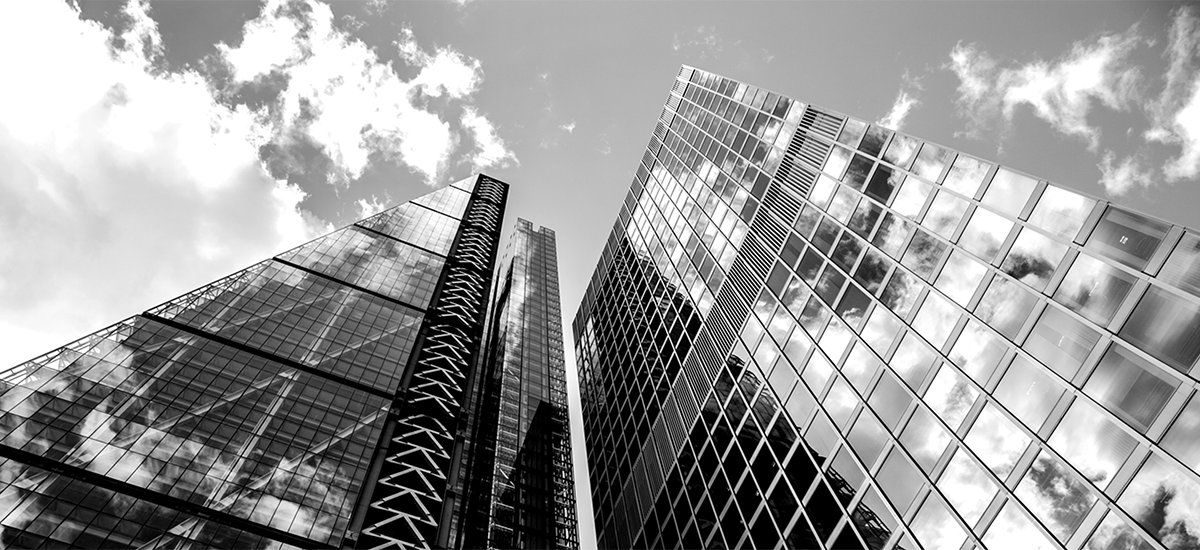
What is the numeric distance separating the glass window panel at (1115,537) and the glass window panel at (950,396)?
4.45 metres

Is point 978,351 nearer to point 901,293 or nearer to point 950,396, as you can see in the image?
point 950,396

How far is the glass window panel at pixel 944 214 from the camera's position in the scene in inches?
749

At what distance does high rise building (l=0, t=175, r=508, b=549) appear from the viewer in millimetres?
30938

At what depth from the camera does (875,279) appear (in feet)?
72.2

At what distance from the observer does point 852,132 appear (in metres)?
26.6

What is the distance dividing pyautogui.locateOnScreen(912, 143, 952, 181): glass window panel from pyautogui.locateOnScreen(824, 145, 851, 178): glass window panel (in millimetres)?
4742

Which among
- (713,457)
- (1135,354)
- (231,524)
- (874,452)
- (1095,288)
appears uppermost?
(1095,288)

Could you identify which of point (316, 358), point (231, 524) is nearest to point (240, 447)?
point (231, 524)

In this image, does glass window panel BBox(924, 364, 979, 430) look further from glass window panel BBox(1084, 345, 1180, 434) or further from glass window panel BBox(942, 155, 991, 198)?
glass window panel BBox(942, 155, 991, 198)

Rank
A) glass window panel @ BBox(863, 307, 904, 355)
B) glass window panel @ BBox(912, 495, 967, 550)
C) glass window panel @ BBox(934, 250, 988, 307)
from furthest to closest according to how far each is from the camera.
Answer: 1. glass window panel @ BBox(863, 307, 904, 355)
2. glass window panel @ BBox(934, 250, 988, 307)
3. glass window panel @ BBox(912, 495, 967, 550)

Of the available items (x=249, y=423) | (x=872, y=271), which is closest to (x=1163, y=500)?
(x=872, y=271)

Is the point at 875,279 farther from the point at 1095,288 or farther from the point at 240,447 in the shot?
the point at 240,447

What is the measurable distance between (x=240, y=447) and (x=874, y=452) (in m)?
36.1

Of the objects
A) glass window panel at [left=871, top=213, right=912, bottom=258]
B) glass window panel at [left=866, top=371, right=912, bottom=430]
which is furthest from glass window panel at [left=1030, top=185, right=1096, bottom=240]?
glass window panel at [left=866, top=371, right=912, bottom=430]
